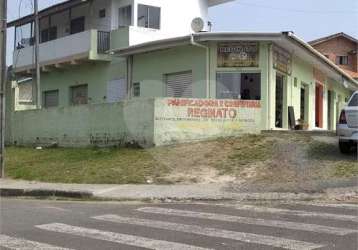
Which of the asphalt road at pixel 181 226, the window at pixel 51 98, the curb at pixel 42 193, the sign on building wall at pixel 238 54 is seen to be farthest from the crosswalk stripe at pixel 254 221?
the window at pixel 51 98

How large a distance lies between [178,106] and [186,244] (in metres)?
11.2

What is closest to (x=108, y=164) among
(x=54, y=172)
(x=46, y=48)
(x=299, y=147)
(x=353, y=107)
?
(x=54, y=172)

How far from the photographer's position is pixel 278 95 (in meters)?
23.6

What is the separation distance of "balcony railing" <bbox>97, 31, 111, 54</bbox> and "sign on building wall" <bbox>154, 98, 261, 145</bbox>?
9.58m

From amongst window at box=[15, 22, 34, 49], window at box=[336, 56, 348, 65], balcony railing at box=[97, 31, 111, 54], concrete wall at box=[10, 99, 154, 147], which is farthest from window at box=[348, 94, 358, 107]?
window at box=[336, 56, 348, 65]

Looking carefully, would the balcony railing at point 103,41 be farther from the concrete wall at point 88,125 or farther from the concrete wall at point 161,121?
the concrete wall at point 161,121

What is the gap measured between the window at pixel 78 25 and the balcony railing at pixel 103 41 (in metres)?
3.51

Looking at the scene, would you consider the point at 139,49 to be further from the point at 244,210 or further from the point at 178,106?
the point at 244,210

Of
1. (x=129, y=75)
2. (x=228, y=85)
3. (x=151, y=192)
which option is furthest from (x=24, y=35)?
(x=151, y=192)

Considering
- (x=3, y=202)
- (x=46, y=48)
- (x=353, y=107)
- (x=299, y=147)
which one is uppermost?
(x=46, y=48)

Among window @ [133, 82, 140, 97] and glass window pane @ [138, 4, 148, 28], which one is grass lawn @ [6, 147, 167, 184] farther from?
glass window pane @ [138, 4, 148, 28]

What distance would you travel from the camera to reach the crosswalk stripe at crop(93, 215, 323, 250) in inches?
286

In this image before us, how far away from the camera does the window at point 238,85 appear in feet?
73.2

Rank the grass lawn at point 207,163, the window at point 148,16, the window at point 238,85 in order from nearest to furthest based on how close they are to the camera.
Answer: the grass lawn at point 207,163
the window at point 238,85
the window at point 148,16
